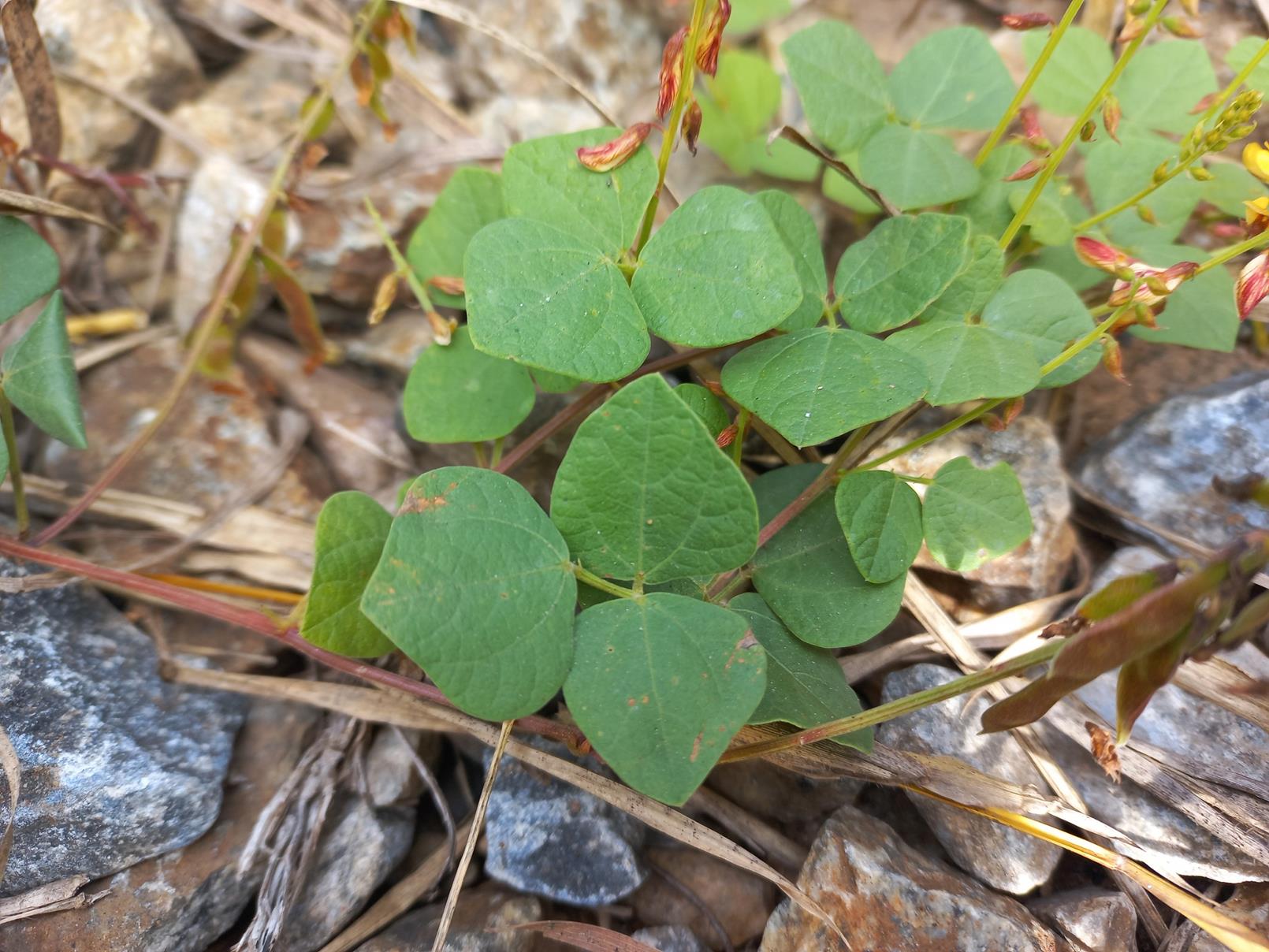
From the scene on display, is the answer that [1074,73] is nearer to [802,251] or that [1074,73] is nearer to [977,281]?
[977,281]

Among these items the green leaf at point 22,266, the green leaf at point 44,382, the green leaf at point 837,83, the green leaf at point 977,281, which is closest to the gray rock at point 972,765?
the green leaf at point 977,281

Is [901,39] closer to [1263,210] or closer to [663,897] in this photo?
[1263,210]

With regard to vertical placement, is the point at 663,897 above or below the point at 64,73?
below

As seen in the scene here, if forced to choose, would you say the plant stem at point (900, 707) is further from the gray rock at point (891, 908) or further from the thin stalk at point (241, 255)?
the thin stalk at point (241, 255)

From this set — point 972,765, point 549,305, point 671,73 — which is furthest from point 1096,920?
point 671,73

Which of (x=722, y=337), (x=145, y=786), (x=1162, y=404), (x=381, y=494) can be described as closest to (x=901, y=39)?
(x=1162, y=404)

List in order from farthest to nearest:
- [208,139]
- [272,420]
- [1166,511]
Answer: [208,139]
[272,420]
[1166,511]
